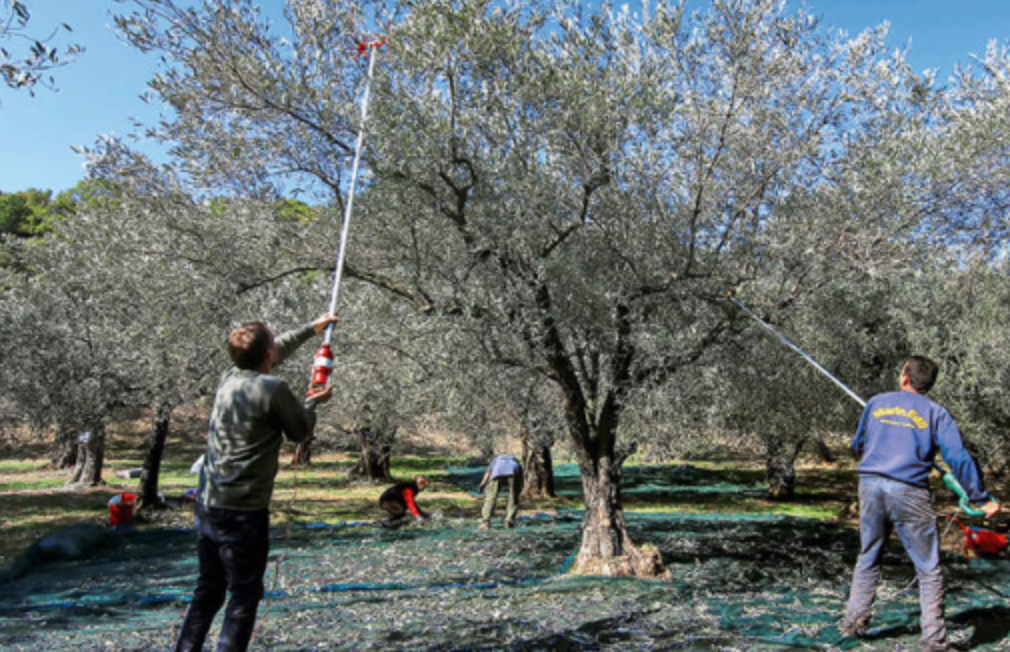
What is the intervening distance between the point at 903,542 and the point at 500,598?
3432mm

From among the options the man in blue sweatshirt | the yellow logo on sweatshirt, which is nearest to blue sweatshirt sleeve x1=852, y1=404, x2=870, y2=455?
the man in blue sweatshirt

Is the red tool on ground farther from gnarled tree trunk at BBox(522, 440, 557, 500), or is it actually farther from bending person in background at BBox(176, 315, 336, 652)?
gnarled tree trunk at BBox(522, 440, 557, 500)

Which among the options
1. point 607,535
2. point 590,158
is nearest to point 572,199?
point 590,158

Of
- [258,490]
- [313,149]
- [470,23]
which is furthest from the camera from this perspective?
[313,149]

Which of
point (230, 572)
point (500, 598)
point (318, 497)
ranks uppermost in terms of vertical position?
point (230, 572)

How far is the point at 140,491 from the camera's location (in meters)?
15.2

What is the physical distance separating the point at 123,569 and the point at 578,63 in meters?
8.09

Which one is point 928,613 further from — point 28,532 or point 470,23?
point 28,532

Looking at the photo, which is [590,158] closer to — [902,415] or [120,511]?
[902,415]

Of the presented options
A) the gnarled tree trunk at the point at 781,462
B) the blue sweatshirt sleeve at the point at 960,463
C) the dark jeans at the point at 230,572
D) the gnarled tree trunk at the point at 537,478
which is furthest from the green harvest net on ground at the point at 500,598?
the gnarled tree trunk at the point at 537,478

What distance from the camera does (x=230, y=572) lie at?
144 inches

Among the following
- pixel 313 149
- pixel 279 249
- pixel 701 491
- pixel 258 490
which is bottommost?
pixel 701 491

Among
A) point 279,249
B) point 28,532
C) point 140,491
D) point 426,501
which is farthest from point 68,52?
point 426,501

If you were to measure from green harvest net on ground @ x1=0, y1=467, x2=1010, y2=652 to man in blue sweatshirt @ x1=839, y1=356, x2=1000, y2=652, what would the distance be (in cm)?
37
